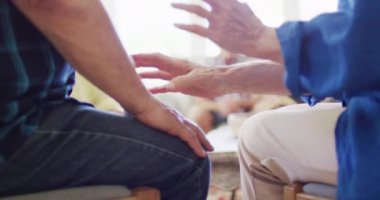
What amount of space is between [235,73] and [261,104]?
1184 millimetres

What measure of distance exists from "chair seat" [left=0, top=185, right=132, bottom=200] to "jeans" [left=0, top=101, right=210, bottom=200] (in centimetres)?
1

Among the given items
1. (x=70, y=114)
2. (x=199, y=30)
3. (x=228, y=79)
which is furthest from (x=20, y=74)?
(x=228, y=79)

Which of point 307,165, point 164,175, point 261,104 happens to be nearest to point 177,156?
point 164,175

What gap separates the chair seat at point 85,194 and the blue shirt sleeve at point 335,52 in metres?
0.30

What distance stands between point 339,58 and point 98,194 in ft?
1.29

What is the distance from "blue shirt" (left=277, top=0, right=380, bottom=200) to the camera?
67cm

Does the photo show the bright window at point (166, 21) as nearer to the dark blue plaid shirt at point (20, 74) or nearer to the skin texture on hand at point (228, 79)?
the skin texture on hand at point (228, 79)

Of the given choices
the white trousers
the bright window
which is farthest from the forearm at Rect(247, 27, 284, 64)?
the bright window

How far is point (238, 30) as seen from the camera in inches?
32.0

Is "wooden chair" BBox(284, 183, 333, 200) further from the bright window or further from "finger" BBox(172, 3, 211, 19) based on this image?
the bright window

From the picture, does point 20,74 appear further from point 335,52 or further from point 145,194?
point 335,52

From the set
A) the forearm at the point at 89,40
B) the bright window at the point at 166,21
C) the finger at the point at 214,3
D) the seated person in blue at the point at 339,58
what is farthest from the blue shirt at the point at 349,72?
the bright window at the point at 166,21

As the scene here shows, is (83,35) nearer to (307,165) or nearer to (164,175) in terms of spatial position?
(164,175)

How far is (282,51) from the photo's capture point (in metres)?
0.73
